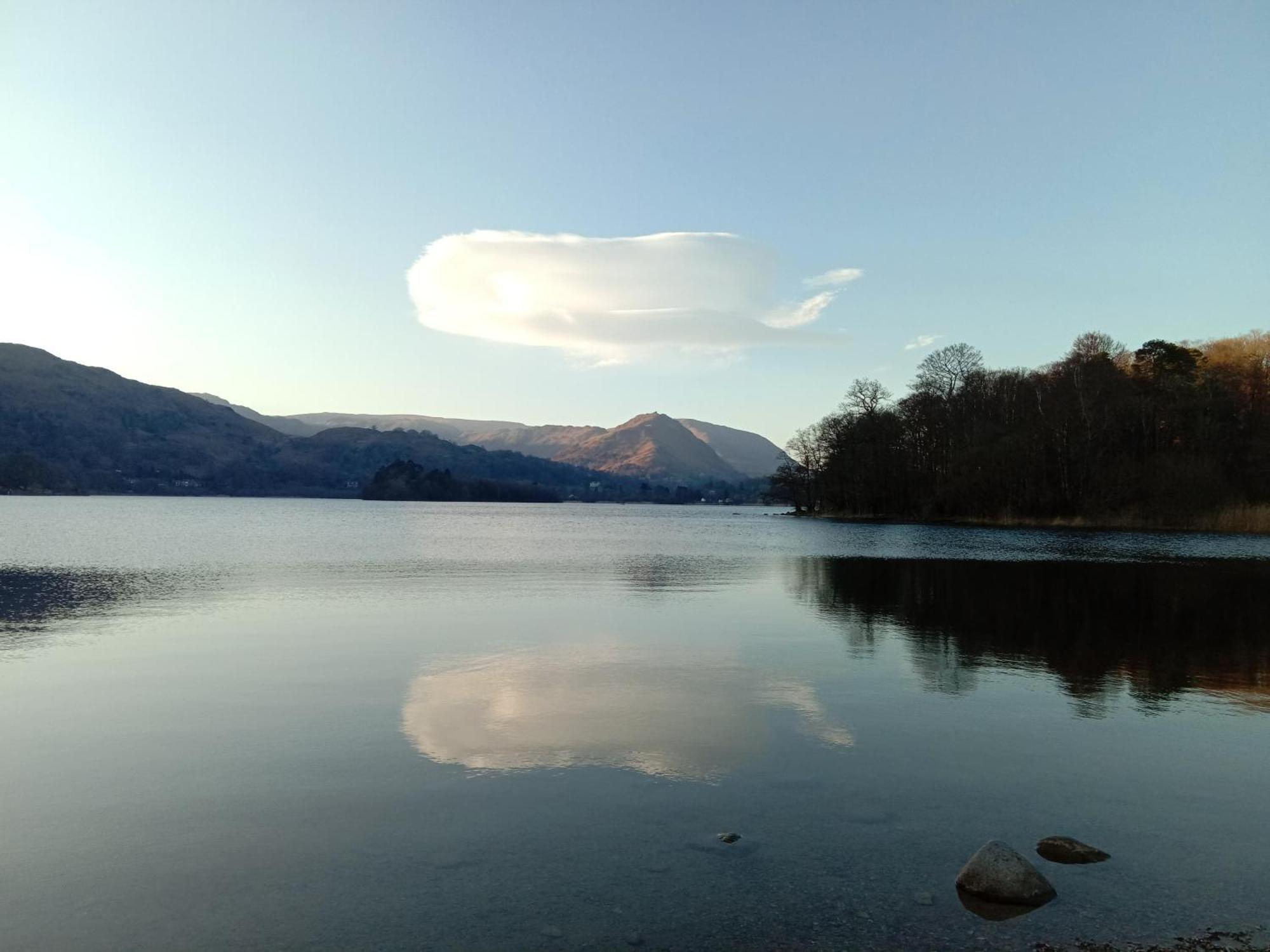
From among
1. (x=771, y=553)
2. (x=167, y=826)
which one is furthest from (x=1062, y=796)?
(x=771, y=553)

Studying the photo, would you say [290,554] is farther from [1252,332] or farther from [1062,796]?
[1252,332]

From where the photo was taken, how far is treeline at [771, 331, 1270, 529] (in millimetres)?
76375

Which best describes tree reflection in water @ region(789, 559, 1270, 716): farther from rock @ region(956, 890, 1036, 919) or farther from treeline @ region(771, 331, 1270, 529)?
treeline @ region(771, 331, 1270, 529)

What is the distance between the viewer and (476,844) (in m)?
7.93

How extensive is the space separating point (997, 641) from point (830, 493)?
105837 millimetres

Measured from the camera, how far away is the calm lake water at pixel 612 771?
6.65 metres

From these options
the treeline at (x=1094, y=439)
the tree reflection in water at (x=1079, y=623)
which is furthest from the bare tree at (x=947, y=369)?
the tree reflection in water at (x=1079, y=623)

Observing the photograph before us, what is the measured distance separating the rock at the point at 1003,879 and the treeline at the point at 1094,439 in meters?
78.8

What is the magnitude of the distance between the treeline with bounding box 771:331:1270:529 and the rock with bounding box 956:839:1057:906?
78819 millimetres

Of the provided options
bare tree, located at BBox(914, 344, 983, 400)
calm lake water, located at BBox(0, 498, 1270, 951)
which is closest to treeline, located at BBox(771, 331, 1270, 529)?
bare tree, located at BBox(914, 344, 983, 400)

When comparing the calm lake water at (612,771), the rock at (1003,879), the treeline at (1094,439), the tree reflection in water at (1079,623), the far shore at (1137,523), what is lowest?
the tree reflection in water at (1079,623)

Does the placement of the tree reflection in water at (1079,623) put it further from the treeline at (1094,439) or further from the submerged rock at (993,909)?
the treeline at (1094,439)

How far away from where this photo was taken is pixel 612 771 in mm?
10211

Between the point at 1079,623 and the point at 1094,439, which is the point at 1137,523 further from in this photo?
the point at 1079,623
